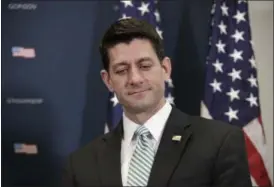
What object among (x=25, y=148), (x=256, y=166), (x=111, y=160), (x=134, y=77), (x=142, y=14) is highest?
(x=142, y=14)

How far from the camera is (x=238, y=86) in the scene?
1747mm

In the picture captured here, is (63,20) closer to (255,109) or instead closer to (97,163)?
(255,109)

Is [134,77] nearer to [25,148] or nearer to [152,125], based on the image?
[152,125]

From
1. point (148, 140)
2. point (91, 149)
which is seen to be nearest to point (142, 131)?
point (148, 140)

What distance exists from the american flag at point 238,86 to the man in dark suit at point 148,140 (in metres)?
0.92

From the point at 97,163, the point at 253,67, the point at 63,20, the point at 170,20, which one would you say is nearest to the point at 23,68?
the point at 63,20

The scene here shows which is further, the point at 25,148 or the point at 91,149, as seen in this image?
the point at 25,148

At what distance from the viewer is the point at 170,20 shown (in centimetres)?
198

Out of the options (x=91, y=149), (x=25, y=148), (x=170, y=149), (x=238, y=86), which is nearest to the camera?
(x=170, y=149)

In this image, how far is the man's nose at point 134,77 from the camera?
2.52 feet

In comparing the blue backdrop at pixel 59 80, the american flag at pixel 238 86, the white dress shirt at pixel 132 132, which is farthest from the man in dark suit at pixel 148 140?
the blue backdrop at pixel 59 80

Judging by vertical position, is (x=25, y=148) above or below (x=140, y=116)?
below

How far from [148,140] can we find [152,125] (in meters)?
0.03

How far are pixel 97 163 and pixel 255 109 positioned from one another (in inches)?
43.8
